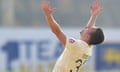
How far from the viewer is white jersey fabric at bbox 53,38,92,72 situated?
654cm

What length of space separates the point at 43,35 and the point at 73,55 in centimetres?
573

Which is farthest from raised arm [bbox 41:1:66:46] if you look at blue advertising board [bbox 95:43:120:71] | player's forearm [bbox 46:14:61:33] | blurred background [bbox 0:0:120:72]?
blue advertising board [bbox 95:43:120:71]

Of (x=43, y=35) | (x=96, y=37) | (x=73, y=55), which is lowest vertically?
(x=73, y=55)

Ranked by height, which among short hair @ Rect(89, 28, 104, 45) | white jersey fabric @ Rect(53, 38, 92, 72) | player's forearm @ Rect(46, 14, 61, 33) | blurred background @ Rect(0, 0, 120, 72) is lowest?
white jersey fabric @ Rect(53, 38, 92, 72)

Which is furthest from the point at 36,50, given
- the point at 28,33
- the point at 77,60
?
the point at 77,60

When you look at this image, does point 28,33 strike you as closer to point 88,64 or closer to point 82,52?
point 88,64

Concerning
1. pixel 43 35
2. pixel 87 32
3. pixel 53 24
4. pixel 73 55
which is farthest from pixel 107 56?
pixel 53 24

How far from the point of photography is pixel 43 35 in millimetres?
12281

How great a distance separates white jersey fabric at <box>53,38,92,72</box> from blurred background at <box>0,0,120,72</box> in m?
5.40

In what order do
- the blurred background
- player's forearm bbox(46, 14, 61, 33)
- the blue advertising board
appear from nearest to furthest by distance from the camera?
player's forearm bbox(46, 14, 61, 33), the blurred background, the blue advertising board

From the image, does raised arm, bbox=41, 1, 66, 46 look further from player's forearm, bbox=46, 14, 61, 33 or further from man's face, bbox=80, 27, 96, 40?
man's face, bbox=80, 27, 96, 40

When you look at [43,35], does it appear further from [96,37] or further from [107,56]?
[96,37]

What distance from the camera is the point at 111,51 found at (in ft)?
41.5

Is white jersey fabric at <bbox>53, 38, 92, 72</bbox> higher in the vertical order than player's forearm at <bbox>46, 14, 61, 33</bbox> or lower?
lower
